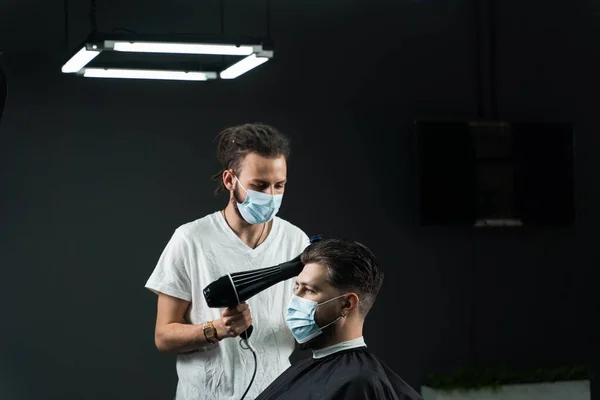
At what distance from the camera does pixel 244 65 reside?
335cm

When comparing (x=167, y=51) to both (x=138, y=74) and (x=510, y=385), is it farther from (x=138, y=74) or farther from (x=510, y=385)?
(x=510, y=385)

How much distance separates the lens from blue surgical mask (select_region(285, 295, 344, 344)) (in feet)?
7.75

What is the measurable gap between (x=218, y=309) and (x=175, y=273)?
157 mm

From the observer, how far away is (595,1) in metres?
5.44

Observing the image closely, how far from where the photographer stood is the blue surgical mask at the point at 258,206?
2486 millimetres

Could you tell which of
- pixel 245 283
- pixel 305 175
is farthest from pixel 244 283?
pixel 305 175

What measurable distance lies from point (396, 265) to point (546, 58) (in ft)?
5.18

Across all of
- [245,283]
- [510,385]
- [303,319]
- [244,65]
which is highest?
[244,65]

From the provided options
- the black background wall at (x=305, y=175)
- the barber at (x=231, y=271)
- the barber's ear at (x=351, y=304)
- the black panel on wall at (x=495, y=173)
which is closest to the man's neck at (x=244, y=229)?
the barber at (x=231, y=271)

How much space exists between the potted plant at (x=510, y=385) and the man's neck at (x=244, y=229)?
→ 2.62 m

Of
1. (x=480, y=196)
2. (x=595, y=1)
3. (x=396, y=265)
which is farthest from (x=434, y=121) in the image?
(x=595, y=1)

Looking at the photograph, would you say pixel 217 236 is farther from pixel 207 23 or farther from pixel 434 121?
pixel 434 121

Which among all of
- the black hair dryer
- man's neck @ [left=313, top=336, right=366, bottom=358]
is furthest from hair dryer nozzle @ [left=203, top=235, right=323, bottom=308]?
man's neck @ [left=313, top=336, right=366, bottom=358]

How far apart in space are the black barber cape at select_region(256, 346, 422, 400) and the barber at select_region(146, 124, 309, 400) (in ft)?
0.18
